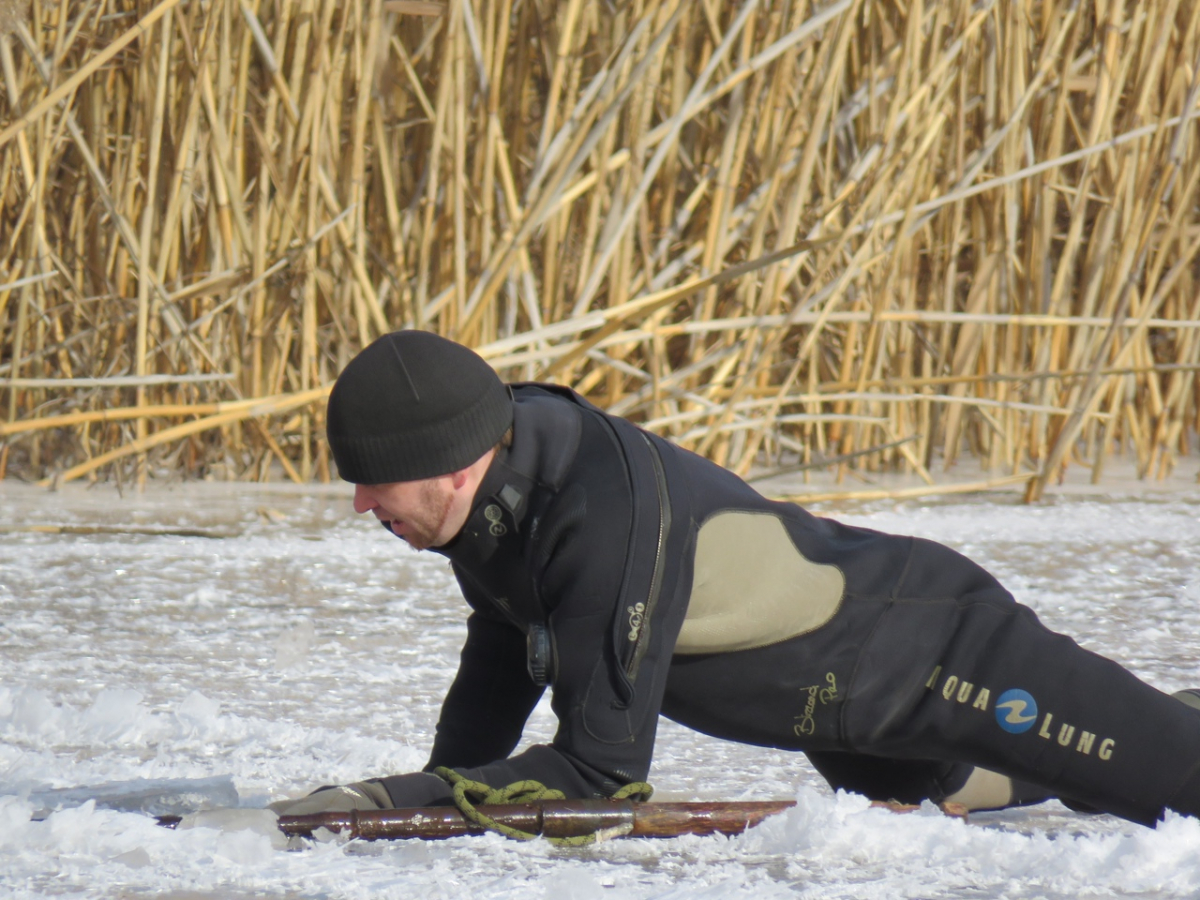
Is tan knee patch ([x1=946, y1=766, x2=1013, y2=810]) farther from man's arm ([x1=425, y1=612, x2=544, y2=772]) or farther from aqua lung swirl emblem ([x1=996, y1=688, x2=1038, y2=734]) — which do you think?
man's arm ([x1=425, y1=612, x2=544, y2=772])

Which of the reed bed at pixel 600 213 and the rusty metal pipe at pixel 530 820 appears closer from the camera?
the rusty metal pipe at pixel 530 820

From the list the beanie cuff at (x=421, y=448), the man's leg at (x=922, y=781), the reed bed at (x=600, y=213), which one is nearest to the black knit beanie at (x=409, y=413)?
the beanie cuff at (x=421, y=448)

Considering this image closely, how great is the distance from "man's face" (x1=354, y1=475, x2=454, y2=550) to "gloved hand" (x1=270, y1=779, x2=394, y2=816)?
0.19 m

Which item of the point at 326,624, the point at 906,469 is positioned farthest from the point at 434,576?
the point at 906,469

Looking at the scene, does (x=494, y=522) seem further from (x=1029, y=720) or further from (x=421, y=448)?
(x=1029, y=720)

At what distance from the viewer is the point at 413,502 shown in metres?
1.15

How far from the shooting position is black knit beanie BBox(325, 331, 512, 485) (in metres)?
1.12

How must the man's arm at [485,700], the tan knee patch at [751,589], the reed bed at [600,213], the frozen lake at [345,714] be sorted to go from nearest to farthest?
the frozen lake at [345,714]
the tan knee patch at [751,589]
the man's arm at [485,700]
the reed bed at [600,213]

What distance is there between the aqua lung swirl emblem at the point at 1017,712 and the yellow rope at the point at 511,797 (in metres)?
0.31

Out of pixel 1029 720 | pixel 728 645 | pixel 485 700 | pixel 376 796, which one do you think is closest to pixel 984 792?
pixel 1029 720

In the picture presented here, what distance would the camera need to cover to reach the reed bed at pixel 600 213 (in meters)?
2.82

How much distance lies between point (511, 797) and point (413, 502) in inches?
9.3

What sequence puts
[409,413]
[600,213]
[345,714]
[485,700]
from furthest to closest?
[600,213] → [345,714] → [485,700] → [409,413]

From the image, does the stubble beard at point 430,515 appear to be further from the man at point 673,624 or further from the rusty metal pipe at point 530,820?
the rusty metal pipe at point 530,820
